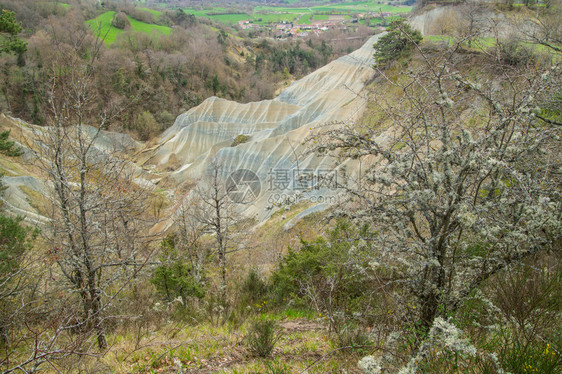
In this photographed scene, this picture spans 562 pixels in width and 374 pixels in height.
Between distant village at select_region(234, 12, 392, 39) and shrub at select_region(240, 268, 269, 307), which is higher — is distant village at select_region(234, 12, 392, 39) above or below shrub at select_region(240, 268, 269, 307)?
above

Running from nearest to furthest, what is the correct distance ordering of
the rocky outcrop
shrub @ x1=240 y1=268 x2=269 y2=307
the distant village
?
shrub @ x1=240 y1=268 x2=269 y2=307, the rocky outcrop, the distant village

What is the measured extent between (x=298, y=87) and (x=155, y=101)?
946 inches

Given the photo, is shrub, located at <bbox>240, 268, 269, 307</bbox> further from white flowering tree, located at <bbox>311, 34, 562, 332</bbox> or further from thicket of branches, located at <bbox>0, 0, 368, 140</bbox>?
thicket of branches, located at <bbox>0, 0, 368, 140</bbox>

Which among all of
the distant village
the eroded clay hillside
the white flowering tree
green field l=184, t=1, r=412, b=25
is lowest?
the eroded clay hillside

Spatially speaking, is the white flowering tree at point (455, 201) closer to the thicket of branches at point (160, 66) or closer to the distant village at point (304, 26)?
the thicket of branches at point (160, 66)

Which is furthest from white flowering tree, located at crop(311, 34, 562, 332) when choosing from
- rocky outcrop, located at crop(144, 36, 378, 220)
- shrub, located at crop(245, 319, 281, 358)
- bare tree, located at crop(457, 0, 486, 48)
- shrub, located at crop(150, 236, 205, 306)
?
rocky outcrop, located at crop(144, 36, 378, 220)

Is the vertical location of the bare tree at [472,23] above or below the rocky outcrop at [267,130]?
above

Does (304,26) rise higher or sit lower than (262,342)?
higher

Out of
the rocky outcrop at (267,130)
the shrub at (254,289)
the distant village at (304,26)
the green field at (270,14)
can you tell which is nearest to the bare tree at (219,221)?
the shrub at (254,289)

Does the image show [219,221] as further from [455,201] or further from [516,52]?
[516,52]

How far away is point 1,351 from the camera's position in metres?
4.01

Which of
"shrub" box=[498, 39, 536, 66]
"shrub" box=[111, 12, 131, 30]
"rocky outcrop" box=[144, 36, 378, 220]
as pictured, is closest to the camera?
"shrub" box=[498, 39, 536, 66]

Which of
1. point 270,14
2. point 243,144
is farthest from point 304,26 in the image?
point 243,144

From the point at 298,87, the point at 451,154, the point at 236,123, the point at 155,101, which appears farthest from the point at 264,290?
the point at 155,101
